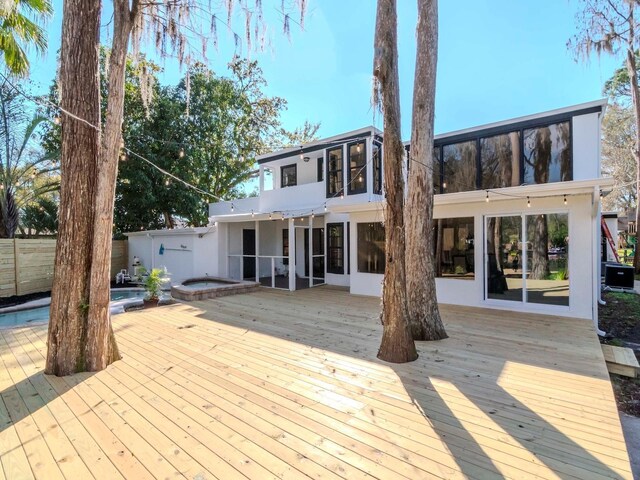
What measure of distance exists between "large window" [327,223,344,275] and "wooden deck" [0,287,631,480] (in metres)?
5.85

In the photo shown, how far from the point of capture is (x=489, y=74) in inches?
526

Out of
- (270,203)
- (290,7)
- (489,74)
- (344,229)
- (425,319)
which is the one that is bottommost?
(425,319)

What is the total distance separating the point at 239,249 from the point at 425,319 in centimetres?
912

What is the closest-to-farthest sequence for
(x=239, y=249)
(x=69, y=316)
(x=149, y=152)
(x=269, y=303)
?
(x=69, y=316) < (x=269, y=303) < (x=239, y=249) < (x=149, y=152)

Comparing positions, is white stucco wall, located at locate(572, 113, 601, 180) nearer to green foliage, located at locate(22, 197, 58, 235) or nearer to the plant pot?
the plant pot

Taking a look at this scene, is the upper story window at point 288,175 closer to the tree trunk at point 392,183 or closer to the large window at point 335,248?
the large window at point 335,248

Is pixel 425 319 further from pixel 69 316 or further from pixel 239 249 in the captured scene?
pixel 239 249

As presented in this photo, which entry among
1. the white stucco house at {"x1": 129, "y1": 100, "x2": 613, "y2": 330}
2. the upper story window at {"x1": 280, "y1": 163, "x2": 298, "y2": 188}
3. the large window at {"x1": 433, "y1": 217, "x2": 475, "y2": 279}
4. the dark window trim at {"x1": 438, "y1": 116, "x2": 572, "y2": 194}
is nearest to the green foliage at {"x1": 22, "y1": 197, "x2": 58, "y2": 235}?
the white stucco house at {"x1": 129, "y1": 100, "x2": 613, "y2": 330}

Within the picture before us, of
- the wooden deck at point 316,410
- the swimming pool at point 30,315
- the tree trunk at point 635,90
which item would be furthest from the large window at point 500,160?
the swimming pool at point 30,315

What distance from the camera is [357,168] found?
10.7m

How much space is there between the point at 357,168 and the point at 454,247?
4262 millimetres

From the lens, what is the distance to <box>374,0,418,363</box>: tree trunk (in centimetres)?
423

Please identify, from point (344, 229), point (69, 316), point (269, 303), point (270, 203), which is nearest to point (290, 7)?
point (69, 316)

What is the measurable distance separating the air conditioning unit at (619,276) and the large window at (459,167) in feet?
19.2
